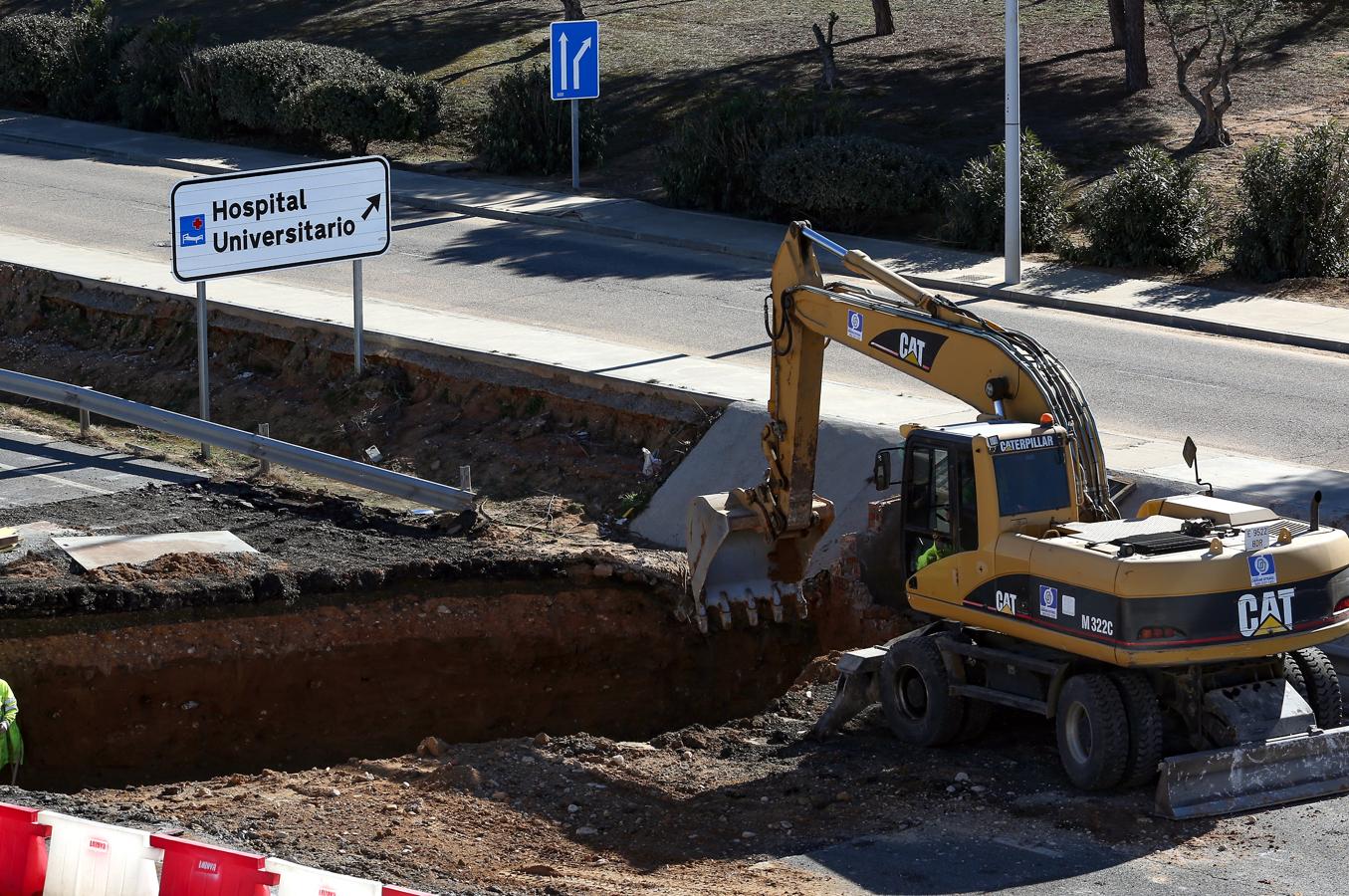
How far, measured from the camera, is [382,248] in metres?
19.2

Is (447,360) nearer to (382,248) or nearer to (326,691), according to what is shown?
(382,248)

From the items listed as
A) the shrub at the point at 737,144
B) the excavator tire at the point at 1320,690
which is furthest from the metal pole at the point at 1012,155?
the excavator tire at the point at 1320,690

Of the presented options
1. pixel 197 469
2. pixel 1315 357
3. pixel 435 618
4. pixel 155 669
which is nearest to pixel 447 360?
pixel 197 469

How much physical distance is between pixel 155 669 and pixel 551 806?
4.44 metres

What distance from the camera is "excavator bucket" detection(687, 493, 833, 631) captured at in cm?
1357

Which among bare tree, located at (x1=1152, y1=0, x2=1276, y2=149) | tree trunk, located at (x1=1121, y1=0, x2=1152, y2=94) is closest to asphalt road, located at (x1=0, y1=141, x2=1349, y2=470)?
bare tree, located at (x1=1152, y1=0, x2=1276, y2=149)

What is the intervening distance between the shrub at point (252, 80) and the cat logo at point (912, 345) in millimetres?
23835

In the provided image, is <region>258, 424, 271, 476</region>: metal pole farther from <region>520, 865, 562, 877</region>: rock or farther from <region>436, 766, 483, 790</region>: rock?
<region>520, 865, 562, 877</region>: rock

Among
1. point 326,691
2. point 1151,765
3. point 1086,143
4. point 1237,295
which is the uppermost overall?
point 1086,143

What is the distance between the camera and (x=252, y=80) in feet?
113

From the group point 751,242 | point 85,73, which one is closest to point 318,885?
point 751,242

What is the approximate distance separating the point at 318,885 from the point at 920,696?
221 inches

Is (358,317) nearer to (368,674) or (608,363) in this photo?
(608,363)

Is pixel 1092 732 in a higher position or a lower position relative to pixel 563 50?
lower
